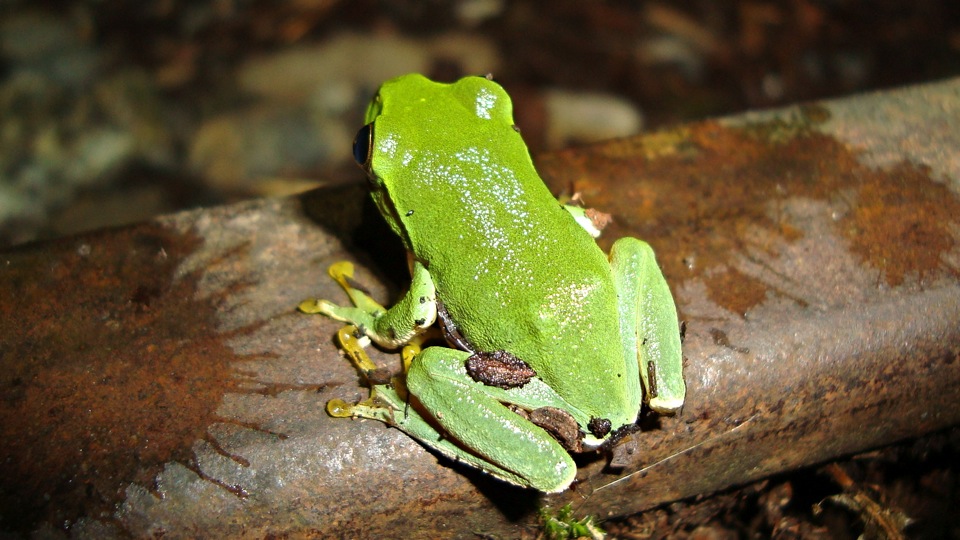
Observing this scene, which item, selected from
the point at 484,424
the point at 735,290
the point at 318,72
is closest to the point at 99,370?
the point at 484,424

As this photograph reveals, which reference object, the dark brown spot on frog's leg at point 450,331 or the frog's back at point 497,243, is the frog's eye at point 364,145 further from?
the dark brown spot on frog's leg at point 450,331

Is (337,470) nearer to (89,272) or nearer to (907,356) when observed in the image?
(89,272)

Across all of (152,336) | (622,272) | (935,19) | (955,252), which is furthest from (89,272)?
(935,19)

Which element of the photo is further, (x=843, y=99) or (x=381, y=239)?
(x=843, y=99)

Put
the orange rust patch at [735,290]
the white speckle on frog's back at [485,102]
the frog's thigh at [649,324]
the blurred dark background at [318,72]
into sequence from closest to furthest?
the frog's thigh at [649,324] → the white speckle on frog's back at [485,102] → the orange rust patch at [735,290] → the blurred dark background at [318,72]

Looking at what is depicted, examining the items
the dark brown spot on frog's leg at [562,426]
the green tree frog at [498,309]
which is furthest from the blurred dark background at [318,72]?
the dark brown spot on frog's leg at [562,426]

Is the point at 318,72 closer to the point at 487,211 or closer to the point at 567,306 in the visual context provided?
the point at 487,211
